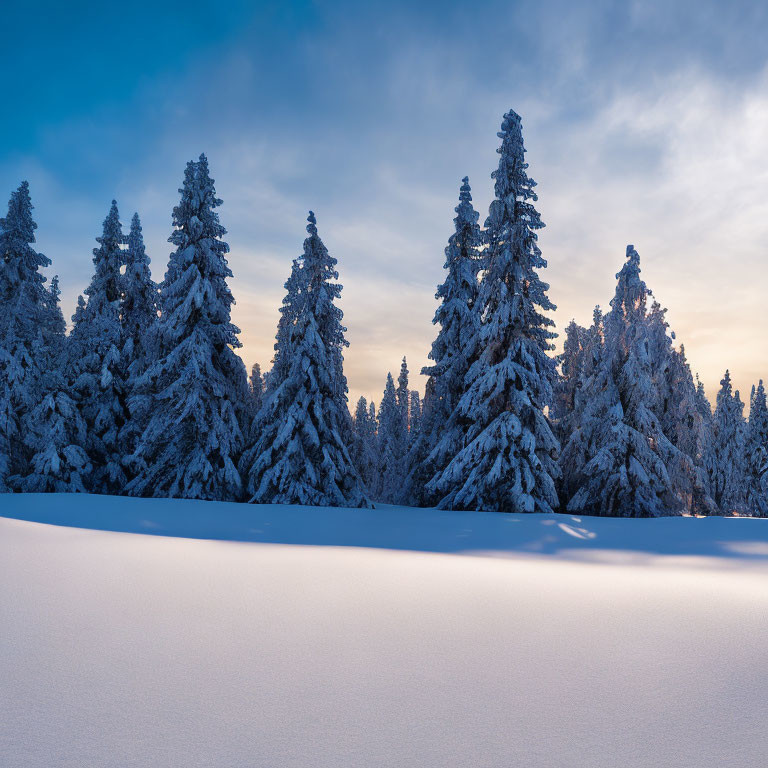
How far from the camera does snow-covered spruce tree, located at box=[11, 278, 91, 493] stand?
2102 centimetres

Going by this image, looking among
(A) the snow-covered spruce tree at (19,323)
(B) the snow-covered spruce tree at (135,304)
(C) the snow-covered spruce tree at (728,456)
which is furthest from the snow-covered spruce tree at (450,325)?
(C) the snow-covered spruce tree at (728,456)

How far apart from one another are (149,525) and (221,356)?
1176cm

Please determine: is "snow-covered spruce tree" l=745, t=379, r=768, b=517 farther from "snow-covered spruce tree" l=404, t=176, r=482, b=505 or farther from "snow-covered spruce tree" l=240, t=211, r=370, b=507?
"snow-covered spruce tree" l=240, t=211, r=370, b=507

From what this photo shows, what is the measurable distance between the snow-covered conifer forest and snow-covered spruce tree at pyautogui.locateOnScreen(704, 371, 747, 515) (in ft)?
82.3

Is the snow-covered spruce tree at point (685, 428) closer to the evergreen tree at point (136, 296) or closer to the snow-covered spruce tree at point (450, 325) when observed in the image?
the snow-covered spruce tree at point (450, 325)

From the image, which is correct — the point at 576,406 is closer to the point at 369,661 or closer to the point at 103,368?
the point at 103,368

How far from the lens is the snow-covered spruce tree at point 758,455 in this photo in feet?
139

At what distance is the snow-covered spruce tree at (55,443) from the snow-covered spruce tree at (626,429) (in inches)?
802

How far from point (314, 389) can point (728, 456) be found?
1654 inches

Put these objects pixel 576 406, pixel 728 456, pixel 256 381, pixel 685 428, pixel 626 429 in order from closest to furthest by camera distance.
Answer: pixel 626 429 < pixel 685 428 < pixel 576 406 < pixel 728 456 < pixel 256 381

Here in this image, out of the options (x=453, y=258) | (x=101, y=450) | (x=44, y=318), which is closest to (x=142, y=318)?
(x=44, y=318)

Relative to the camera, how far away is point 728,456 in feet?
149

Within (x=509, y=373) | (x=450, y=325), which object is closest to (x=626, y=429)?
(x=509, y=373)

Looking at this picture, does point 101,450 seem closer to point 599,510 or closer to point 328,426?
point 328,426
